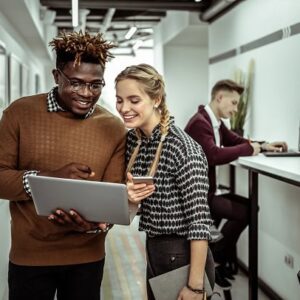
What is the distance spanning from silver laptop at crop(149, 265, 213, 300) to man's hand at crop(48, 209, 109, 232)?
0.29 metres

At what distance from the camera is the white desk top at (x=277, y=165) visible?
6.88ft

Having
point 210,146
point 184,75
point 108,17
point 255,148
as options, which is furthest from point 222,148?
point 184,75

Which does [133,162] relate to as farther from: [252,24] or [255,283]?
[252,24]

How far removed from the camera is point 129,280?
12.1 ft

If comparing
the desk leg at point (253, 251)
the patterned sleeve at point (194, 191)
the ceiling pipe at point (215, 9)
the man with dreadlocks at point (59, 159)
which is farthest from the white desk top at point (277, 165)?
the ceiling pipe at point (215, 9)

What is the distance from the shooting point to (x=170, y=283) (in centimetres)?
161

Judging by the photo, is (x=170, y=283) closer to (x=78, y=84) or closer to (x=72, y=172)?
(x=72, y=172)

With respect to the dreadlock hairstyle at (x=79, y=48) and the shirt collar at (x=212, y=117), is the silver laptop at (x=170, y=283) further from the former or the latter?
the shirt collar at (x=212, y=117)

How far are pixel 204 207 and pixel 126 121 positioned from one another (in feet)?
1.28

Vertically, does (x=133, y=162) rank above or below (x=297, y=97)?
below

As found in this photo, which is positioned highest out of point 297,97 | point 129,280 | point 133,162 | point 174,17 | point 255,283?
point 174,17

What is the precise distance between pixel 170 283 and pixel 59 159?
1.84 ft

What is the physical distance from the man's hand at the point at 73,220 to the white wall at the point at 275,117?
189 centimetres

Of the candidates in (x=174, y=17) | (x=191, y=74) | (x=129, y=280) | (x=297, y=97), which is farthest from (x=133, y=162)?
(x=191, y=74)
